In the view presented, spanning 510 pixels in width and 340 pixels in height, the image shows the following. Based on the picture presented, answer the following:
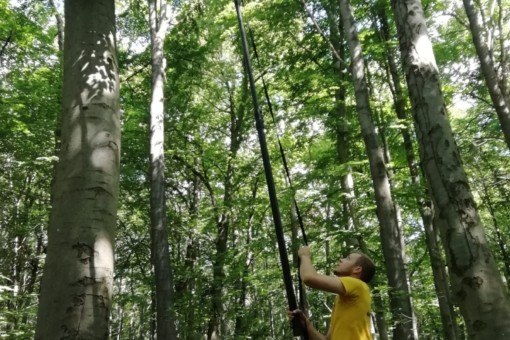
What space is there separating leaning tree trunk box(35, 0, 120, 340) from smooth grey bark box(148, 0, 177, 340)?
6810mm

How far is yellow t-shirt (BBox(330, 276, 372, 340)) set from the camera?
2395mm

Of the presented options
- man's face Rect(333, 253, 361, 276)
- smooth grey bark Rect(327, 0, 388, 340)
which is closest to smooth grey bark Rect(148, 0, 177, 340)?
smooth grey bark Rect(327, 0, 388, 340)

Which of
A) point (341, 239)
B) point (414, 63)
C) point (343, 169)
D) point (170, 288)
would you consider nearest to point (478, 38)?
point (343, 169)

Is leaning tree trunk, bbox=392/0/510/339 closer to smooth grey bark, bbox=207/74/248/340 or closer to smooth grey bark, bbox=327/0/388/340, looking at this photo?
smooth grey bark, bbox=327/0/388/340

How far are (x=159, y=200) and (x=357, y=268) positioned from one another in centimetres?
750

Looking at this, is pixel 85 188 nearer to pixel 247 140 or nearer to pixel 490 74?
pixel 490 74

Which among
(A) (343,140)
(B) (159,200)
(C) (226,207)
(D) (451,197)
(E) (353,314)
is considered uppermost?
(A) (343,140)

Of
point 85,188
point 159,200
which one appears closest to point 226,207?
point 159,200

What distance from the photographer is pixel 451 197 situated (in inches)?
114

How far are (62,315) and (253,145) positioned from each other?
15.0 m

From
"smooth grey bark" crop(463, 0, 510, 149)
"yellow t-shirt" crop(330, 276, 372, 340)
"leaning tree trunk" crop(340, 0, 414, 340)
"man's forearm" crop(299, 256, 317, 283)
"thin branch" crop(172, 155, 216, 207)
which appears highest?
"thin branch" crop(172, 155, 216, 207)

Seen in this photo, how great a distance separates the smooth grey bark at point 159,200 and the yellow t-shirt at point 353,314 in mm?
6262

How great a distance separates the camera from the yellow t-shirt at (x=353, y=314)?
2.39 m

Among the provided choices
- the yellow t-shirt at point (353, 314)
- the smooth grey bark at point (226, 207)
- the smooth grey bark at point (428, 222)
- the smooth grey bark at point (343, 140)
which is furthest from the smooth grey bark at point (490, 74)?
the yellow t-shirt at point (353, 314)
